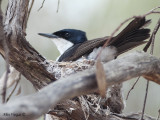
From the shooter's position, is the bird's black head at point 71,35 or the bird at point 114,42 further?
the bird's black head at point 71,35

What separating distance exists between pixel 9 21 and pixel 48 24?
13.7 ft

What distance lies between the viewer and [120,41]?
3404mm

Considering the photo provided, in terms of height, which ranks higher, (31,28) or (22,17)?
(31,28)

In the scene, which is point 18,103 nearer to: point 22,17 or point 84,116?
point 22,17

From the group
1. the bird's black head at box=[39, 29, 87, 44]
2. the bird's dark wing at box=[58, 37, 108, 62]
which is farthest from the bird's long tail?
the bird's black head at box=[39, 29, 87, 44]

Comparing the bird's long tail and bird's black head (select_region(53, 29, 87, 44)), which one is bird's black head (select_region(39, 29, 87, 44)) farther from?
the bird's long tail

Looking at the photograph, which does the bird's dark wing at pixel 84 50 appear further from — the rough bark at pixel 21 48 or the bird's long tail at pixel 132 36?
the rough bark at pixel 21 48

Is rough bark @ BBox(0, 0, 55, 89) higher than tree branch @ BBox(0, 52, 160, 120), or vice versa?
rough bark @ BBox(0, 0, 55, 89)

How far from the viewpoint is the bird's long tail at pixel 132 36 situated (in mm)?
2863

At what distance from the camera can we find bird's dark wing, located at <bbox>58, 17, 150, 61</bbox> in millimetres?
2925

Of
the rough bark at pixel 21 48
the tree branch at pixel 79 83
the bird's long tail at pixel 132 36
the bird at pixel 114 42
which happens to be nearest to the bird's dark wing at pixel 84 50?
the bird at pixel 114 42

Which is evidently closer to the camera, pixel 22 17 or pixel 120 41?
pixel 22 17

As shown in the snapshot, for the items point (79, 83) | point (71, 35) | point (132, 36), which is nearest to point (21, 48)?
point (132, 36)

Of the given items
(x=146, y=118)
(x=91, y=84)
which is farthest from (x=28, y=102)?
(x=146, y=118)
